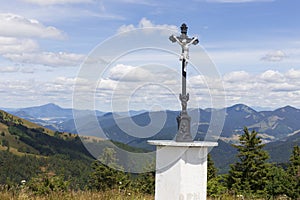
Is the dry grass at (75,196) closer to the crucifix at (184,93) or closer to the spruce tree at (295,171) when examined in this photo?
the crucifix at (184,93)

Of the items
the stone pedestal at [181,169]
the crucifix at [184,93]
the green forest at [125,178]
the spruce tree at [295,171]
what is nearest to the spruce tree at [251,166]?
the green forest at [125,178]

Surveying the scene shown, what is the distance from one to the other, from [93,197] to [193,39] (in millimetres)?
4173

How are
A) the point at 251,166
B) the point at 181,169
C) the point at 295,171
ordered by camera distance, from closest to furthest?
1. the point at 181,169
2. the point at 251,166
3. the point at 295,171

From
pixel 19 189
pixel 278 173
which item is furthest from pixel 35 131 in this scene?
pixel 19 189

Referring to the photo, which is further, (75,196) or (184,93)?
(75,196)

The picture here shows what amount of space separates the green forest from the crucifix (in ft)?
4.26

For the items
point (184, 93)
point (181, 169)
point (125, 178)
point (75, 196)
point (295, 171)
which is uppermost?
point (184, 93)

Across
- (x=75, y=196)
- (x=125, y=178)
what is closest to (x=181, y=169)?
(x=75, y=196)

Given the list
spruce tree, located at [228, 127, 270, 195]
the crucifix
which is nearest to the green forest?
spruce tree, located at [228, 127, 270, 195]

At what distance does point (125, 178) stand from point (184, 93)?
15267mm

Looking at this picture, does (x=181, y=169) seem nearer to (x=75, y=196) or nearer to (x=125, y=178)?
(x=75, y=196)

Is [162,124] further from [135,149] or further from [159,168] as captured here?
[135,149]

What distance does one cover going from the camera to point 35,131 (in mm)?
166625

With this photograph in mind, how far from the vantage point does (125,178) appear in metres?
21.4
